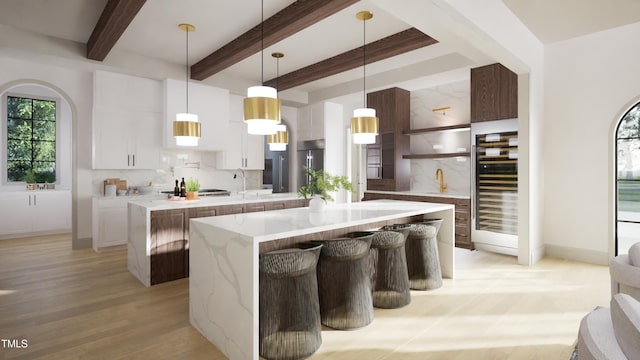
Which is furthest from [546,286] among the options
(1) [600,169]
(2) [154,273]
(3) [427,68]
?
(2) [154,273]

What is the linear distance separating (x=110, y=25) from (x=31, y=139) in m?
4.76

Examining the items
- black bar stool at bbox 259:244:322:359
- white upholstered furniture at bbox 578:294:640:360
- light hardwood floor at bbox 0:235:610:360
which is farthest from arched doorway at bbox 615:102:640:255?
black bar stool at bbox 259:244:322:359

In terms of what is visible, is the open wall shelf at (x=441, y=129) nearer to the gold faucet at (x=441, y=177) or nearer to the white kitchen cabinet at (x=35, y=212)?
the gold faucet at (x=441, y=177)

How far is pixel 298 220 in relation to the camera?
2666mm

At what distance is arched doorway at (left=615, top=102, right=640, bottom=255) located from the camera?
416cm

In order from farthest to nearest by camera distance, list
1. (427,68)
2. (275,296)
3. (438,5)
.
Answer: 1. (427,68)
2. (438,5)
3. (275,296)

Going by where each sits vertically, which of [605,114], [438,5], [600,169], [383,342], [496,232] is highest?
[438,5]

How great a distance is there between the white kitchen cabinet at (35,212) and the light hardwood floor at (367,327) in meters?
2.30

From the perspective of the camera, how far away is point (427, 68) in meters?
5.20

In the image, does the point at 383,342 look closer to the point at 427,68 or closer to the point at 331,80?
the point at 427,68

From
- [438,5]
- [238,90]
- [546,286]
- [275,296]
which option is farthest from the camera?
[238,90]

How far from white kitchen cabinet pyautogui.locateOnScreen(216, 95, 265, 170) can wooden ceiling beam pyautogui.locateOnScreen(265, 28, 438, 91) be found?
0.84 m

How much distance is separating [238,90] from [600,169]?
5654 millimetres

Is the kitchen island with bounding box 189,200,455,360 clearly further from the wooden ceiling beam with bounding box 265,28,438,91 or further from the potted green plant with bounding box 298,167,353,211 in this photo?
the wooden ceiling beam with bounding box 265,28,438,91
